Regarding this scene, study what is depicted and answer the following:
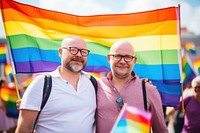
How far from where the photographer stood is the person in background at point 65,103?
10.0ft

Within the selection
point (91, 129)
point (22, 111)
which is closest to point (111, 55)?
point (91, 129)

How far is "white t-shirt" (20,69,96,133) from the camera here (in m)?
3.04

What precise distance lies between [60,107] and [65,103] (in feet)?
0.19

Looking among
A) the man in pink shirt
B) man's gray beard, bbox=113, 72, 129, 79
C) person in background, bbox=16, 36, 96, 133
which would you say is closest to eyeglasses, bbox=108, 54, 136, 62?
the man in pink shirt

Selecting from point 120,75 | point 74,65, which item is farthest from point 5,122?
point 120,75

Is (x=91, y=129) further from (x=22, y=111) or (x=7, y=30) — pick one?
(x=7, y=30)

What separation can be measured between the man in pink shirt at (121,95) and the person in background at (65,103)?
0.10 m

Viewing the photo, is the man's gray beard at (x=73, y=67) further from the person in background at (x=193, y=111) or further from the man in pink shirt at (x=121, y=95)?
the person in background at (x=193, y=111)

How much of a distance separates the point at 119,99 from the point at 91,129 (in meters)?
0.41

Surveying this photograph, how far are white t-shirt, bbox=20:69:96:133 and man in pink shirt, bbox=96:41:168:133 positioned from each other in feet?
0.47

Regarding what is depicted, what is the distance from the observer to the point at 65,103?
3.13m

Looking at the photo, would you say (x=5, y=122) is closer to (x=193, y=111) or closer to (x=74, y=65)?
(x=193, y=111)

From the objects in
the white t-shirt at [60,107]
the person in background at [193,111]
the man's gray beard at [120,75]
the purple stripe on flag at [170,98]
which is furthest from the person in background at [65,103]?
the person in background at [193,111]

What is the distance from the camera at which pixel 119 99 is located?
3.21 meters
